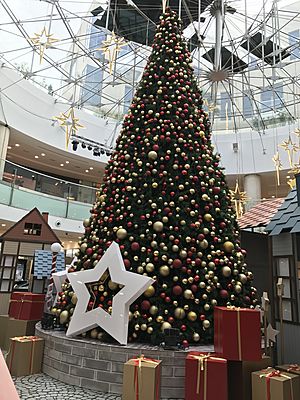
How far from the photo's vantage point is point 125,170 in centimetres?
441

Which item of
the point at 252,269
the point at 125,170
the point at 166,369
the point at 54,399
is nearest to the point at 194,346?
the point at 166,369

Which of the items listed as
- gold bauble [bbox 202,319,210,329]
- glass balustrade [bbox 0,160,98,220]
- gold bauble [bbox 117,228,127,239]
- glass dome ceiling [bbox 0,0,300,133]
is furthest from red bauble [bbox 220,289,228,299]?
glass balustrade [bbox 0,160,98,220]

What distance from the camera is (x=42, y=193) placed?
11562 mm

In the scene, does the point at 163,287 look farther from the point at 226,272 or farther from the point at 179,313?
the point at 226,272

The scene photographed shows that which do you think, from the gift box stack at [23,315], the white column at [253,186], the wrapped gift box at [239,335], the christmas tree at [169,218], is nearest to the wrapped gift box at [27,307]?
the gift box stack at [23,315]

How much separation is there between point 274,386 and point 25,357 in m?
2.68

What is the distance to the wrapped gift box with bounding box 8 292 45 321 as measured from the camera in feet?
15.8

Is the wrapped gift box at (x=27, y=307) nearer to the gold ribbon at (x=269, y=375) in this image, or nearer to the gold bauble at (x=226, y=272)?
the gold bauble at (x=226, y=272)

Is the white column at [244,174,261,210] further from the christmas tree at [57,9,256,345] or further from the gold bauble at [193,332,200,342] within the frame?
the gold bauble at [193,332,200,342]

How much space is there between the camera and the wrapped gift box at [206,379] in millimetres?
2785

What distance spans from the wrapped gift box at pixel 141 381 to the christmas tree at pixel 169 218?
56 centimetres

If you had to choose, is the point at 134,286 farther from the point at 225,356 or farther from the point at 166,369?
the point at 225,356

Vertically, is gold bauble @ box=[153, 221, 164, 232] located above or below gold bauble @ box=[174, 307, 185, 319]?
above

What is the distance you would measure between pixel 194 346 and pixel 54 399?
1484 mm
